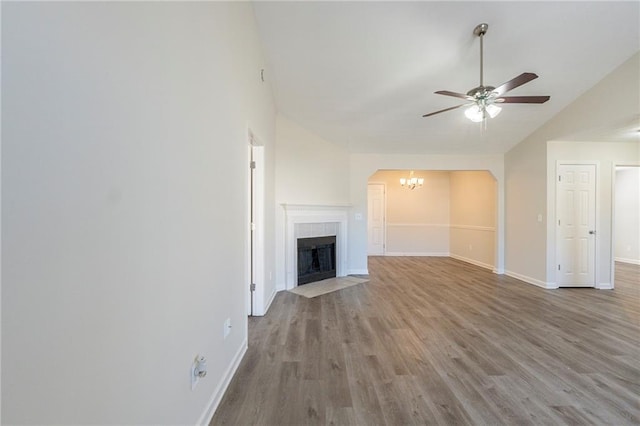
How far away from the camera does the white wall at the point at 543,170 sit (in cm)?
357

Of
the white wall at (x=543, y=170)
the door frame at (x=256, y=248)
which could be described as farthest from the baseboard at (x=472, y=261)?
the door frame at (x=256, y=248)

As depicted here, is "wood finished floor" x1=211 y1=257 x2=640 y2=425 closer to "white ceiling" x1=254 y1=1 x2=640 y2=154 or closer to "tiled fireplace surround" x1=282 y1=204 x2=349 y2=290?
"tiled fireplace surround" x1=282 y1=204 x2=349 y2=290

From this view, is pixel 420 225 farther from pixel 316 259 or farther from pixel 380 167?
pixel 316 259

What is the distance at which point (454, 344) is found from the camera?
2.67 metres

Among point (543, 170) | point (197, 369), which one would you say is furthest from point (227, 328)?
point (543, 170)

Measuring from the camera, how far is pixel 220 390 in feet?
6.10

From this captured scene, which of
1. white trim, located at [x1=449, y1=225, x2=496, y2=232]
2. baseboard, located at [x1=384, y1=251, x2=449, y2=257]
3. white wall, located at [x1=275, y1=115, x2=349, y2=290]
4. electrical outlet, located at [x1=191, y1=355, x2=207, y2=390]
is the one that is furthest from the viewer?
baseboard, located at [x1=384, y1=251, x2=449, y2=257]

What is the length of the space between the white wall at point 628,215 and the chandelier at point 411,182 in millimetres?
4759

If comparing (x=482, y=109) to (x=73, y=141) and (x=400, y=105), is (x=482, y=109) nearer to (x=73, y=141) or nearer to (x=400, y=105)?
(x=400, y=105)

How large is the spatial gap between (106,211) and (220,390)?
1.57 metres

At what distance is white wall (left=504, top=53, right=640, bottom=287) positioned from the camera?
3572 millimetres

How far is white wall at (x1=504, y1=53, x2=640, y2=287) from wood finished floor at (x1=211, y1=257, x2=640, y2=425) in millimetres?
943

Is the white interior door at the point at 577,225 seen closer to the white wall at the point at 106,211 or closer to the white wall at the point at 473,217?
the white wall at the point at 473,217

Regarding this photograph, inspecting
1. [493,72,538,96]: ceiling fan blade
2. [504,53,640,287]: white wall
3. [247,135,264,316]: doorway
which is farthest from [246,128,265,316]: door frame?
[504,53,640,287]: white wall
